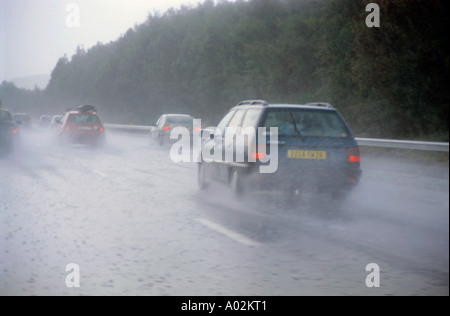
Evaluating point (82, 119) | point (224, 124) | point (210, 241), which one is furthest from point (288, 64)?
point (210, 241)

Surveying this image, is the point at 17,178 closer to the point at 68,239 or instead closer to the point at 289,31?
the point at 68,239

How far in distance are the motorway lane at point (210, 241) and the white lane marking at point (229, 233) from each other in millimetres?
13

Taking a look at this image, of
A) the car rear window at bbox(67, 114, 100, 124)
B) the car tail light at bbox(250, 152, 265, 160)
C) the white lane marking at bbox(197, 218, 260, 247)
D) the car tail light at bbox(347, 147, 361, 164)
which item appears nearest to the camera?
the white lane marking at bbox(197, 218, 260, 247)

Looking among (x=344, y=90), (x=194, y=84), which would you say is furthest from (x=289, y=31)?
(x=194, y=84)

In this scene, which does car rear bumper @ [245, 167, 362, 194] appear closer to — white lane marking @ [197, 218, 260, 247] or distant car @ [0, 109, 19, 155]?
white lane marking @ [197, 218, 260, 247]

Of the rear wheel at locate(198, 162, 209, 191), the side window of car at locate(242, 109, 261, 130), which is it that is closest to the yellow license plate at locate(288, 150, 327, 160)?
the side window of car at locate(242, 109, 261, 130)

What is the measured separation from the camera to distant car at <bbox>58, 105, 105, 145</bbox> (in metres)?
27.7

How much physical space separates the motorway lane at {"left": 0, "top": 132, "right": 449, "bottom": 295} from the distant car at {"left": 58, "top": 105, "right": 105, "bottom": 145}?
14.2 m

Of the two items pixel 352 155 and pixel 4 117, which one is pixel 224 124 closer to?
pixel 352 155

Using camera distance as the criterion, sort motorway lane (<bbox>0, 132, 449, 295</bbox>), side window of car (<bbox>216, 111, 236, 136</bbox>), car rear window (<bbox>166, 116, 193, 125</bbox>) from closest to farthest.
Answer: motorway lane (<bbox>0, 132, 449, 295</bbox>) < side window of car (<bbox>216, 111, 236, 136</bbox>) < car rear window (<bbox>166, 116, 193, 125</bbox>)

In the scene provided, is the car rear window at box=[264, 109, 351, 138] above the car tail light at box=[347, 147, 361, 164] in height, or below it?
above

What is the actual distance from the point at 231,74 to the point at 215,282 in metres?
58.4

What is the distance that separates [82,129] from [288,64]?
24209 millimetres

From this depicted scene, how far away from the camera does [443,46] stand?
2286 centimetres
